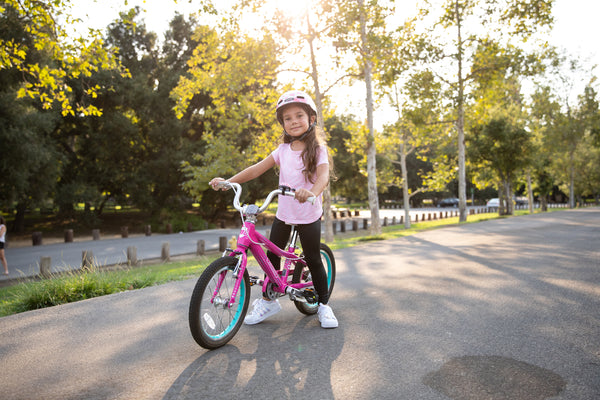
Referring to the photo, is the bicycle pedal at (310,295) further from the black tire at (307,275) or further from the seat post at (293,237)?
the seat post at (293,237)

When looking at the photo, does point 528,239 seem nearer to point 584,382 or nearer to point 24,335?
point 584,382

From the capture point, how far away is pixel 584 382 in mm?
2410

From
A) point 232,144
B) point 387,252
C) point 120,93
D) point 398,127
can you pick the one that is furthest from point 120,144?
point 387,252

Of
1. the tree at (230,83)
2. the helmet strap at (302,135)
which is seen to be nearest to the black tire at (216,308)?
the helmet strap at (302,135)

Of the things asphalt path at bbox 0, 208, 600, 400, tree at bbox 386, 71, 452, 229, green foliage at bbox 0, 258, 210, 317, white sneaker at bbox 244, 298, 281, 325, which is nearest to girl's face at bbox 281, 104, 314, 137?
white sneaker at bbox 244, 298, 281, 325

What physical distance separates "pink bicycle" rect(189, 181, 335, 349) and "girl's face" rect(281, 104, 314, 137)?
2.18 ft

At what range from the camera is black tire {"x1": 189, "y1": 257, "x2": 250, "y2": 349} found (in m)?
2.85

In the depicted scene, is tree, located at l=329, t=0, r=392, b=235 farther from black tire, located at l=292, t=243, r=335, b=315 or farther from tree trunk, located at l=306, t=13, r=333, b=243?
black tire, located at l=292, t=243, r=335, b=315

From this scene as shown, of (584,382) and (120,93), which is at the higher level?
(120,93)

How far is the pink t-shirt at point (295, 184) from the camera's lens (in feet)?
11.4

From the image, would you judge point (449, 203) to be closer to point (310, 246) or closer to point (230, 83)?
point (230, 83)

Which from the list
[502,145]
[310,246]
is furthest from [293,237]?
[502,145]

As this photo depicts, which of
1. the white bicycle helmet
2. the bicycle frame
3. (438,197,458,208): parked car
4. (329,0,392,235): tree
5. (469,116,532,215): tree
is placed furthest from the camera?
(438,197,458,208): parked car

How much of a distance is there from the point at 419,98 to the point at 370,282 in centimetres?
1553
